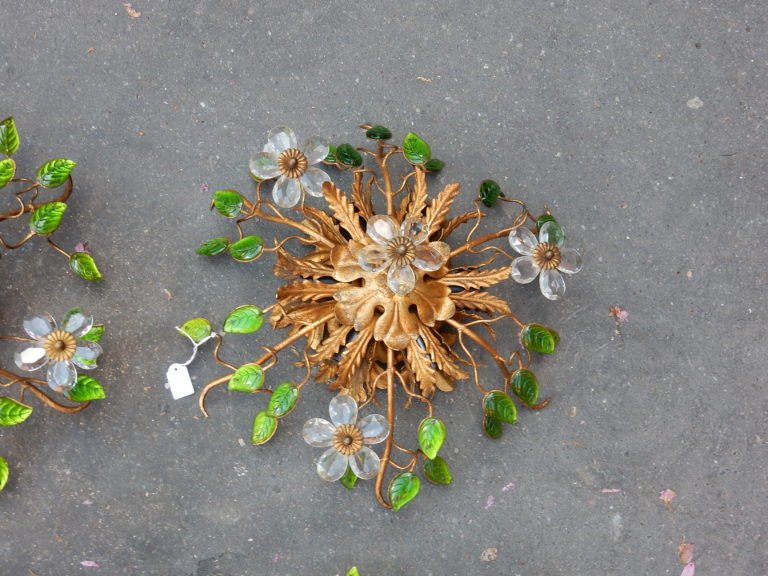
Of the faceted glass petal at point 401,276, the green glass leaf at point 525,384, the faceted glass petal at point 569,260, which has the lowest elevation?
the green glass leaf at point 525,384

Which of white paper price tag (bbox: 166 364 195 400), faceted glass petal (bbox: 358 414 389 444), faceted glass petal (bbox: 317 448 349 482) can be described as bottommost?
white paper price tag (bbox: 166 364 195 400)

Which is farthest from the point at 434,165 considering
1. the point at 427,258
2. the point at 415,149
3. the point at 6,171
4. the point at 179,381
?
the point at 6,171

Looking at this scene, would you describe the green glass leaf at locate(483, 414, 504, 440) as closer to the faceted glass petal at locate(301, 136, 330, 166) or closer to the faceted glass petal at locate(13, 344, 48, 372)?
the faceted glass petal at locate(301, 136, 330, 166)

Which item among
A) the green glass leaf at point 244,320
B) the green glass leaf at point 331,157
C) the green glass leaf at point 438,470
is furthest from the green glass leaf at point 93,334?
the green glass leaf at point 438,470

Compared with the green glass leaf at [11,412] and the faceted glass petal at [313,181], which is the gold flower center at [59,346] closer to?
the green glass leaf at [11,412]

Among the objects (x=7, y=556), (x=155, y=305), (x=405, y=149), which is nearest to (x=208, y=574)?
(x=7, y=556)

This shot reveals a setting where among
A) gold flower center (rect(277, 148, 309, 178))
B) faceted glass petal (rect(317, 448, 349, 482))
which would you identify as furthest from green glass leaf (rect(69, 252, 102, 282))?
faceted glass petal (rect(317, 448, 349, 482))
